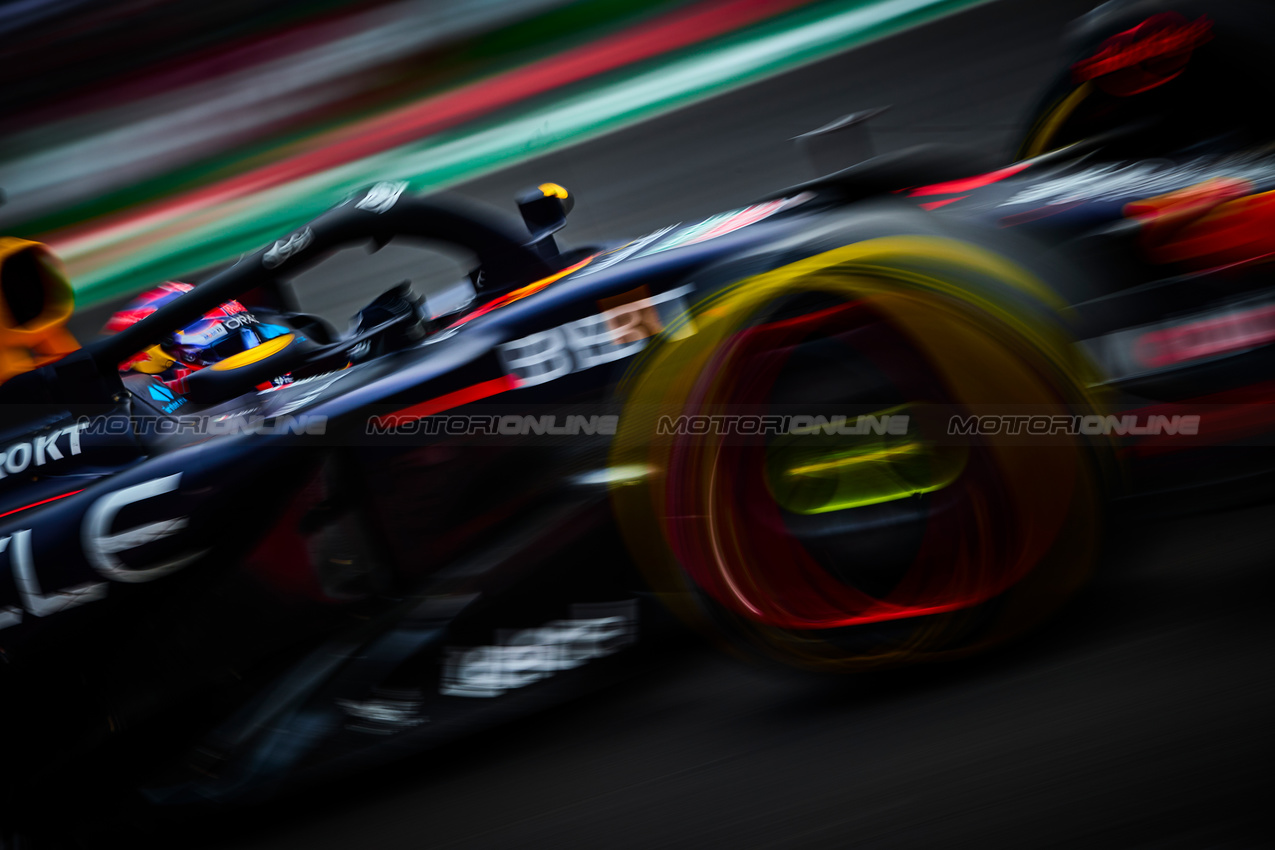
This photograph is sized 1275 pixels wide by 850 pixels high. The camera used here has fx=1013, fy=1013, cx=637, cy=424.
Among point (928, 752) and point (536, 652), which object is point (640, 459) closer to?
point (536, 652)

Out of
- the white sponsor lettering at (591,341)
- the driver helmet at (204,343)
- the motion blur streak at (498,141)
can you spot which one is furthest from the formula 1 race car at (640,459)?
the motion blur streak at (498,141)

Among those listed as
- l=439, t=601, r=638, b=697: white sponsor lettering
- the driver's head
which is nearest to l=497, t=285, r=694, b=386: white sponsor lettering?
l=439, t=601, r=638, b=697: white sponsor lettering

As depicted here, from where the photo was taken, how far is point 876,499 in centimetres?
171

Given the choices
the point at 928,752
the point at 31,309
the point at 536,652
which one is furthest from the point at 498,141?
the point at 928,752

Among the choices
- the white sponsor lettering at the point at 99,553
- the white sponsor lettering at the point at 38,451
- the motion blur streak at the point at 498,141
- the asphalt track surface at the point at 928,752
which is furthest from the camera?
the motion blur streak at the point at 498,141

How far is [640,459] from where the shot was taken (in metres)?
1.74

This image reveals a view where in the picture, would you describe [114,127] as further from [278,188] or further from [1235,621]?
[1235,621]

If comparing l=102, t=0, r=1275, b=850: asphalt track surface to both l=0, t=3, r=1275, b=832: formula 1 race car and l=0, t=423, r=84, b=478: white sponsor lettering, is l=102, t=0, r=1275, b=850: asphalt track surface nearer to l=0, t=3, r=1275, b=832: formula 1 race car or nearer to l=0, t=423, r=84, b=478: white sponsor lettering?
l=0, t=3, r=1275, b=832: formula 1 race car

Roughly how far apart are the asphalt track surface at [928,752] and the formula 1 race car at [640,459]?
11 centimetres

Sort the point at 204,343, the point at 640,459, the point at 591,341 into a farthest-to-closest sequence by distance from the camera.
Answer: the point at 204,343, the point at 591,341, the point at 640,459

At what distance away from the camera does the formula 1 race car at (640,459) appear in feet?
5.22

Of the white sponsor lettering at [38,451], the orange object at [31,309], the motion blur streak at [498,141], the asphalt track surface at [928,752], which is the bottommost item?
the asphalt track surface at [928,752]

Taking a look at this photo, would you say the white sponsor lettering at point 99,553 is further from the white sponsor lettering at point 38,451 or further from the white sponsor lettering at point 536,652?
the white sponsor lettering at point 536,652

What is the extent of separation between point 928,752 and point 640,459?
653 millimetres
